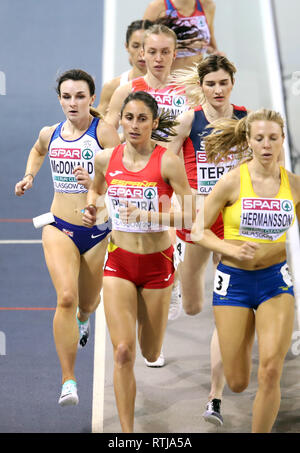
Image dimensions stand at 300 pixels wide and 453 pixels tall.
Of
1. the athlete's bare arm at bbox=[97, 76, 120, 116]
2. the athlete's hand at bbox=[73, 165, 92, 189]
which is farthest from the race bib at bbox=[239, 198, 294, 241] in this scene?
the athlete's bare arm at bbox=[97, 76, 120, 116]

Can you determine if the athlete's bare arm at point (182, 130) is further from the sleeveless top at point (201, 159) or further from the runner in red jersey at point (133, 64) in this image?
the runner in red jersey at point (133, 64)

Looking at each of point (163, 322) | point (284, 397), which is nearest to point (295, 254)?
point (284, 397)

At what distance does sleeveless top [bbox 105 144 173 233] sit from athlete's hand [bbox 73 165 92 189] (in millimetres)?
353

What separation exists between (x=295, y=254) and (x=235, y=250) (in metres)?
4.26

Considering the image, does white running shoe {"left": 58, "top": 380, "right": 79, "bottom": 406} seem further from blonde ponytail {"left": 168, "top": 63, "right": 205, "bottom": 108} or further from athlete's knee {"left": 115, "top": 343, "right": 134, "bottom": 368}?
blonde ponytail {"left": 168, "top": 63, "right": 205, "bottom": 108}

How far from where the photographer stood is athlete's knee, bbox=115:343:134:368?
5.73m

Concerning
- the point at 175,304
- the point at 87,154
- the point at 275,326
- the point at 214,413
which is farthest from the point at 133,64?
the point at 275,326

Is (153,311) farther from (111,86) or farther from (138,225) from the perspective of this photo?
(111,86)

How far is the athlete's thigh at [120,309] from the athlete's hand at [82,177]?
78 centimetres

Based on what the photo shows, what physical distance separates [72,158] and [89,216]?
77cm

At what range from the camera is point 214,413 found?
253 inches

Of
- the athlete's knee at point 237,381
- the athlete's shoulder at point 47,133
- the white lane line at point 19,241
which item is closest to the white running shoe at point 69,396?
the athlete's knee at point 237,381

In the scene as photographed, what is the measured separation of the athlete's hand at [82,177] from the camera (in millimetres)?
6453
